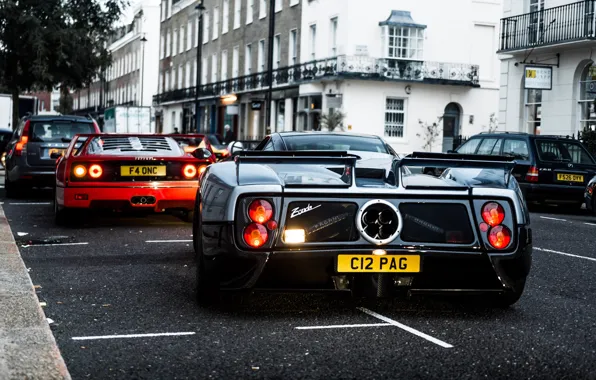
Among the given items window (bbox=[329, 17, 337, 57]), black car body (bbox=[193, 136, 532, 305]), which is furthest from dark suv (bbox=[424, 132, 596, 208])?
window (bbox=[329, 17, 337, 57])

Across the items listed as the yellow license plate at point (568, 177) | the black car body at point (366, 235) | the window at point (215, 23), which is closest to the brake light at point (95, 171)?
the black car body at point (366, 235)

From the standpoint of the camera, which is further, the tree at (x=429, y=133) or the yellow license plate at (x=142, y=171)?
the tree at (x=429, y=133)

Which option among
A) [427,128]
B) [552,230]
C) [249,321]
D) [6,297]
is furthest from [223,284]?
[427,128]

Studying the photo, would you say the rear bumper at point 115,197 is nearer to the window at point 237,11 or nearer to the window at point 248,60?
the window at point 248,60

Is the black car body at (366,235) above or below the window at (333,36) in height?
below

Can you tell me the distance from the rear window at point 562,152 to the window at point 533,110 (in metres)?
13.6

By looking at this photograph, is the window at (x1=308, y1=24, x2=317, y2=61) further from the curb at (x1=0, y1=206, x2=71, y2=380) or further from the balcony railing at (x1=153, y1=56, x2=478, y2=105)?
the curb at (x1=0, y1=206, x2=71, y2=380)

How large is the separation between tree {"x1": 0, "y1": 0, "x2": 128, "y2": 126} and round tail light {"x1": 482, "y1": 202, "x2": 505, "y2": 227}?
35.7 metres

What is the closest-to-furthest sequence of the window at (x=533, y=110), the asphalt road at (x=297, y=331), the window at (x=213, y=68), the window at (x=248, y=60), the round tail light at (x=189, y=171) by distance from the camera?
the asphalt road at (x=297, y=331) → the round tail light at (x=189, y=171) → the window at (x=533, y=110) → the window at (x=248, y=60) → the window at (x=213, y=68)

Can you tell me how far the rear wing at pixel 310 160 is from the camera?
6.02 m

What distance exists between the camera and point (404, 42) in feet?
149

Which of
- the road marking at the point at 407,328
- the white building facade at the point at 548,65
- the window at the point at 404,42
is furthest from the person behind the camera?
the window at the point at 404,42

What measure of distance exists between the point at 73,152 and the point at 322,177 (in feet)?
22.5

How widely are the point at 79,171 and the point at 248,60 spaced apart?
46.2 meters
